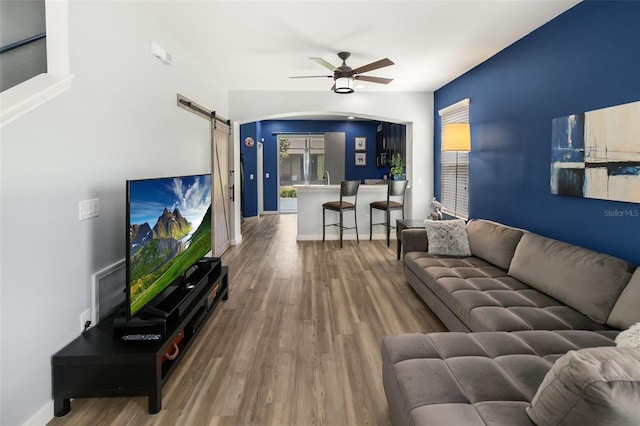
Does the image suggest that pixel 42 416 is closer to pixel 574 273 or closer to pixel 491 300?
pixel 491 300

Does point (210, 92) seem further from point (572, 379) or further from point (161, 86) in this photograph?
point (572, 379)

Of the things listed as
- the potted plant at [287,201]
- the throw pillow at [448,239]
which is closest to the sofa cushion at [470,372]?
the throw pillow at [448,239]

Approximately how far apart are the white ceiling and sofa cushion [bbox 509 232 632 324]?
2009 mm

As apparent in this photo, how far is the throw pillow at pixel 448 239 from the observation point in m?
3.77

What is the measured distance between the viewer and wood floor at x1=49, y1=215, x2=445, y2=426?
1.98m

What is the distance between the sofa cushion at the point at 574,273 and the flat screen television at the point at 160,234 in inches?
107

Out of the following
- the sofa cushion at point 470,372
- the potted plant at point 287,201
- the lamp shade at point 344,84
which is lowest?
the sofa cushion at point 470,372

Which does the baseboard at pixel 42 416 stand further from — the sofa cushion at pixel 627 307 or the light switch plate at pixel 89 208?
the sofa cushion at pixel 627 307

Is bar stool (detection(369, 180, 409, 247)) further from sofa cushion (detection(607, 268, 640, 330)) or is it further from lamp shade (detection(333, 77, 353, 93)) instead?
sofa cushion (detection(607, 268, 640, 330))

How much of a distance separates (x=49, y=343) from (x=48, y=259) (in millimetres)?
446

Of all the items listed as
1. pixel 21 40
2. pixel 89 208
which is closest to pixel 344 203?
pixel 89 208

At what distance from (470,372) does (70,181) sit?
234 cm

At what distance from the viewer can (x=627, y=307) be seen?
2.04m

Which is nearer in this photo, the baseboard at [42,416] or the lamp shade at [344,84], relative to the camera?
the baseboard at [42,416]
